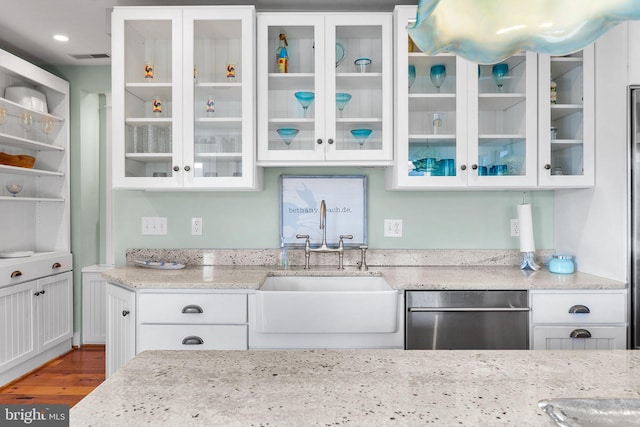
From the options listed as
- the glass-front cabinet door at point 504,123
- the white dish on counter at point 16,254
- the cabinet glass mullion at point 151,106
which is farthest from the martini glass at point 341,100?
the white dish on counter at point 16,254

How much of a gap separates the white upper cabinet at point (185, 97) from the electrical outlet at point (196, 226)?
1.40 ft

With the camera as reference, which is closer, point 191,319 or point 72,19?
point 191,319

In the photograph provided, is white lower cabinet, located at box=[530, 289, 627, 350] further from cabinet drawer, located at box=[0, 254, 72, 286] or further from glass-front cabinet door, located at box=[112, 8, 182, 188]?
cabinet drawer, located at box=[0, 254, 72, 286]

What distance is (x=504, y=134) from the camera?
243cm

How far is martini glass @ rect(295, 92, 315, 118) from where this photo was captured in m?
2.46

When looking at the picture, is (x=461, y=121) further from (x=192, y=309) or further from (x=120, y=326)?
(x=120, y=326)

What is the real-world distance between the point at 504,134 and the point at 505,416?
6.62 ft

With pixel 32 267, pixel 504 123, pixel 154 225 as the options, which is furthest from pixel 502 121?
pixel 32 267

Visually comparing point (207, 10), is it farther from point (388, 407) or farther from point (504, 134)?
point (388, 407)

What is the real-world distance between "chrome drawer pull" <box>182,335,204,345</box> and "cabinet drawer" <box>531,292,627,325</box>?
1.65 m

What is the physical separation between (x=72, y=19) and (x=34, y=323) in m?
2.17

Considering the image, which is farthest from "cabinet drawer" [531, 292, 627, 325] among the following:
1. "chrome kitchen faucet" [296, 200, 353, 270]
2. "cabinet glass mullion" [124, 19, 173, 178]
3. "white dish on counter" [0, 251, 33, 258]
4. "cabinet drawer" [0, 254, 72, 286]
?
"white dish on counter" [0, 251, 33, 258]

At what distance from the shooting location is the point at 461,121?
240 centimetres

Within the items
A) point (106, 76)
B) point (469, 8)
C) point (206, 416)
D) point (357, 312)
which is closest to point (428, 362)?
point (206, 416)
